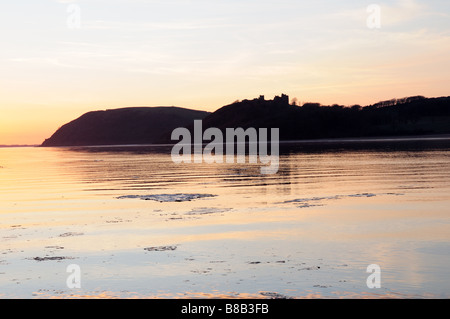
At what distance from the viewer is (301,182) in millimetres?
40125

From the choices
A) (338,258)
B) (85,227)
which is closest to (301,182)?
(85,227)

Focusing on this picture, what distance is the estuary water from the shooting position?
42.5ft

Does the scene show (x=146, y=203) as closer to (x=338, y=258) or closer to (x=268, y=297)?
(x=338, y=258)

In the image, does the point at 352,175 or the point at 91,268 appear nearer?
the point at 91,268

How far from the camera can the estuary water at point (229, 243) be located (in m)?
12.9

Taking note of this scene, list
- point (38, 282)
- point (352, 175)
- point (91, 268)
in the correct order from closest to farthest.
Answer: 1. point (38, 282)
2. point (91, 268)
3. point (352, 175)

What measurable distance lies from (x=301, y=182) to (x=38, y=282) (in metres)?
28.3

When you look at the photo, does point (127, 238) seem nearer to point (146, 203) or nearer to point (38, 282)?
point (38, 282)

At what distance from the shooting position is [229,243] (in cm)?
1822

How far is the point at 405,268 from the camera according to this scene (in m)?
14.1

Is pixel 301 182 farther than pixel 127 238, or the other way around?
pixel 301 182
